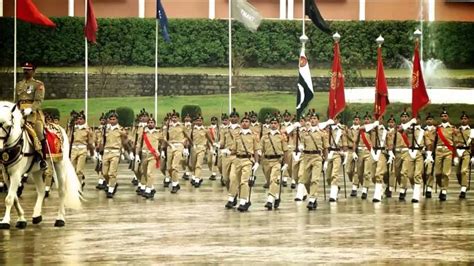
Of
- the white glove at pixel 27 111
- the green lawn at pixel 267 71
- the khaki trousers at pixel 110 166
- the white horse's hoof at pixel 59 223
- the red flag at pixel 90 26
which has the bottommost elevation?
the white horse's hoof at pixel 59 223

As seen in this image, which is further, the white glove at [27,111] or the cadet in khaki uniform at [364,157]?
the cadet in khaki uniform at [364,157]

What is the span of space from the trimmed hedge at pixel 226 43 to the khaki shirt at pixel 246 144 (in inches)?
1308

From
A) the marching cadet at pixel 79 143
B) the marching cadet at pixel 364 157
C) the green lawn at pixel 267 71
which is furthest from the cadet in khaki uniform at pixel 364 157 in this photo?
the green lawn at pixel 267 71

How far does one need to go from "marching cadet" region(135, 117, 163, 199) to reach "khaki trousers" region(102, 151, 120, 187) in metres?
0.62

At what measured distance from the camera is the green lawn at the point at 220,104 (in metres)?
57.6

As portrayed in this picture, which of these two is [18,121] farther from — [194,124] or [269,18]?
[269,18]

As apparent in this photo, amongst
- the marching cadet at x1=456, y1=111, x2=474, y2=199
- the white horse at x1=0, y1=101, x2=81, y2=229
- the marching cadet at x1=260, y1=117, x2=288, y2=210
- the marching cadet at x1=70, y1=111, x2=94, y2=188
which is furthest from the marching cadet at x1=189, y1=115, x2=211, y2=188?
the white horse at x1=0, y1=101, x2=81, y2=229

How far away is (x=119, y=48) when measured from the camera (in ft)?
202

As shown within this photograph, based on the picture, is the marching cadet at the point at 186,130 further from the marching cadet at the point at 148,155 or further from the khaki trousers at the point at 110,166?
the khaki trousers at the point at 110,166

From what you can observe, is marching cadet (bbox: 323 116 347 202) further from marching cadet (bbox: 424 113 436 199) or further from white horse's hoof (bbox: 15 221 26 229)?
white horse's hoof (bbox: 15 221 26 229)

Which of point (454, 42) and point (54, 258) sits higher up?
point (454, 42)

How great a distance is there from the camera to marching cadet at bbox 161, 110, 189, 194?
34.4 meters

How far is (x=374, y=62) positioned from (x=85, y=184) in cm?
2726

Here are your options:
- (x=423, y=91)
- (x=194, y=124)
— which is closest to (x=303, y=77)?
(x=423, y=91)
